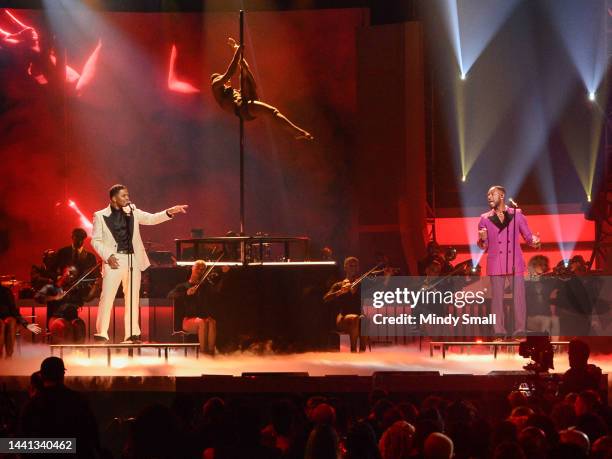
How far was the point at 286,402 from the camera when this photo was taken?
Answer: 6266mm

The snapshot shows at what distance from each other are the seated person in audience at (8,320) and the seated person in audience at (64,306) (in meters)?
0.38

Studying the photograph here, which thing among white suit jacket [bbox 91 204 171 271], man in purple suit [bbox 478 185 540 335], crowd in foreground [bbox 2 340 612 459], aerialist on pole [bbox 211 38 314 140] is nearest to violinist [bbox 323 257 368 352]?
man in purple suit [bbox 478 185 540 335]

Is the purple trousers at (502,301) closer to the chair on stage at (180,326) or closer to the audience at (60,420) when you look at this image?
the chair on stage at (180,326)

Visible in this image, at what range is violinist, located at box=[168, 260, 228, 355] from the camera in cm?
1148

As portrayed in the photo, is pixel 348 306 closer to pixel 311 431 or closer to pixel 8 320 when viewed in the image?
pixel 8 320

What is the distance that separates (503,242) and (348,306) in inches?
74.4

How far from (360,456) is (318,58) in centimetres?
1304

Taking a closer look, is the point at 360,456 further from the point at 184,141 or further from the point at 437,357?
the point at 184,141

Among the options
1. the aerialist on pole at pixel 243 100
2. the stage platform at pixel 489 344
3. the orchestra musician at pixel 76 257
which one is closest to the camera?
the stage platform at pixel 489 344

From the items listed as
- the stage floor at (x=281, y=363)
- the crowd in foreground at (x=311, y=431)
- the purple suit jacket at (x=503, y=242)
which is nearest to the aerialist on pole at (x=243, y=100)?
the purple suit jacket at (x=503, y=242)

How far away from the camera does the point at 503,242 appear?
38.2 feet

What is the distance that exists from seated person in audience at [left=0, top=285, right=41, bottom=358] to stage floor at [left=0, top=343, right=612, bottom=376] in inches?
6.0

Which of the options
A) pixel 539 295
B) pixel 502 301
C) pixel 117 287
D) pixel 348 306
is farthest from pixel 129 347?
pixel 539 295

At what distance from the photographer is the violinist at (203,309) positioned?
1148 cm
